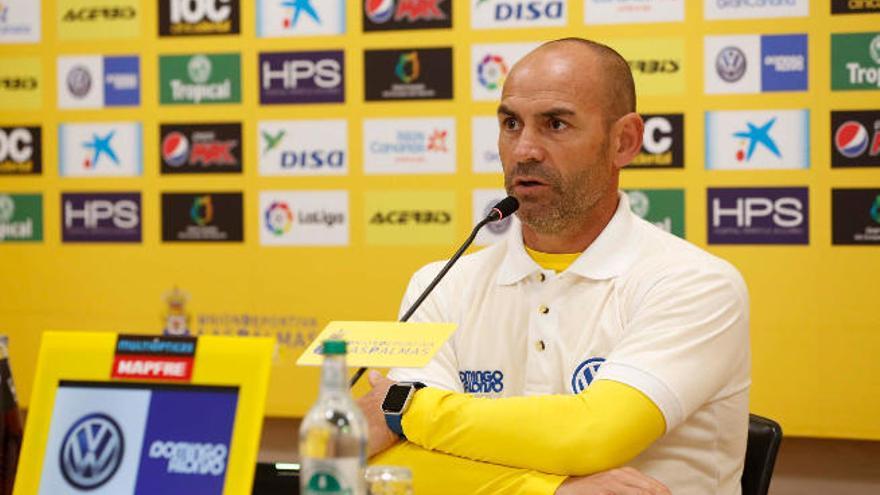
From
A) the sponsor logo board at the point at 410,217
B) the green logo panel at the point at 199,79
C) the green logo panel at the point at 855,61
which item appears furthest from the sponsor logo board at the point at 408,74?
the green logo panel at the point at 855,61

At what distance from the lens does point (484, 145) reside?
4586mm

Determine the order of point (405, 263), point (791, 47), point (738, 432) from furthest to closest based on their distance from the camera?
point (405, 263) < point (791, 47) < point (738, 432)

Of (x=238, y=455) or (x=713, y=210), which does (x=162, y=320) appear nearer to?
(x=713, y=210)

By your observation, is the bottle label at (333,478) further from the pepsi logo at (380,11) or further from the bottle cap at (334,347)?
the pepsi logo at (380,11)

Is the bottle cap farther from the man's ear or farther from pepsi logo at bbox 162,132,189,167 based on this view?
pepsi logo at bbox 162,132,189,167

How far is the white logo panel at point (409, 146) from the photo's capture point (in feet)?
15.2

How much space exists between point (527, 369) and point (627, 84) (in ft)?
1.93

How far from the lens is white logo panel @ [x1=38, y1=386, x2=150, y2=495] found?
1.27 meters

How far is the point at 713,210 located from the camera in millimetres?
4379

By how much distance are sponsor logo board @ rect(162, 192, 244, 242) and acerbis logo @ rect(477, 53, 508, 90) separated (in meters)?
1.09

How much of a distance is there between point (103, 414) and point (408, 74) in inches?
137

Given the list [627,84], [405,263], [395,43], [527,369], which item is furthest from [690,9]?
[527,369]

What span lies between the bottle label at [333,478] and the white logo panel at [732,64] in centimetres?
347

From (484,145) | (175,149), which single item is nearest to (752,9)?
(484,145)
